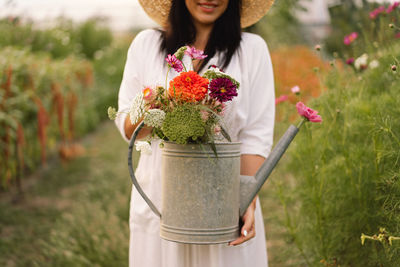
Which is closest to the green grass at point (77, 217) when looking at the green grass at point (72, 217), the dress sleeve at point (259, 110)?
the green grass at point (72, 217)

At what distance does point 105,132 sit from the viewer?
841 centimetres

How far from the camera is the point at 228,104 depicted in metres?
1.77

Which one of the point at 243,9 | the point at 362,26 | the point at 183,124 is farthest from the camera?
the point at 362,26

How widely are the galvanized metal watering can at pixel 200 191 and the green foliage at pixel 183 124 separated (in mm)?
76

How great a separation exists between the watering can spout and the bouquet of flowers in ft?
0.83

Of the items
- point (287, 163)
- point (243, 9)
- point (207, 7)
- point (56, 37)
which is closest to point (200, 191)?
point (207, 7)

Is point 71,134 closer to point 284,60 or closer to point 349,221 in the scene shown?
point 284,60

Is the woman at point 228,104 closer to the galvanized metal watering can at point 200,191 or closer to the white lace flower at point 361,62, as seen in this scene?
the galvanized metal watering can at point 200,191

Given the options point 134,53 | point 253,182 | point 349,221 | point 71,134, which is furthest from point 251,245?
point 71,134

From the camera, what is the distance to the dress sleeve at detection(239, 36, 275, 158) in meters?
1.80

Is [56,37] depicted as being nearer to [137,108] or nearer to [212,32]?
[212,32]

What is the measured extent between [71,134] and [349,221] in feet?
13.2

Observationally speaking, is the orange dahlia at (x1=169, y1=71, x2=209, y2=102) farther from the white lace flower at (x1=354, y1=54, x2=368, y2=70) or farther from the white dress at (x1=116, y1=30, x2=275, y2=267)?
the white lace flower at (x1=354, y1=54, x2=368, y2=70)

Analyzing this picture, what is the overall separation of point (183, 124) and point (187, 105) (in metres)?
0.05
